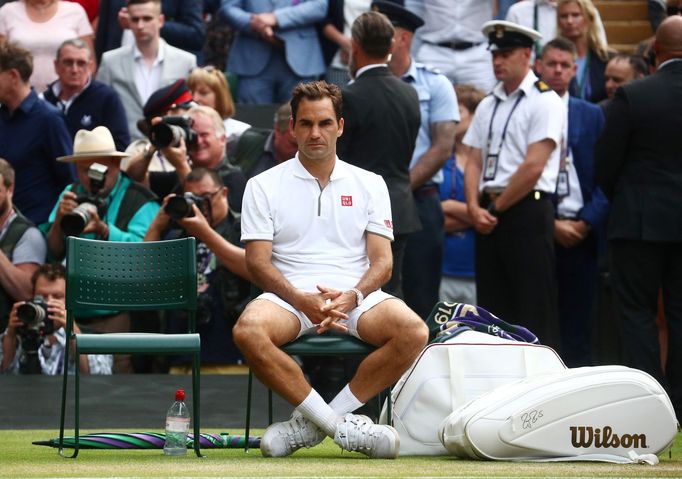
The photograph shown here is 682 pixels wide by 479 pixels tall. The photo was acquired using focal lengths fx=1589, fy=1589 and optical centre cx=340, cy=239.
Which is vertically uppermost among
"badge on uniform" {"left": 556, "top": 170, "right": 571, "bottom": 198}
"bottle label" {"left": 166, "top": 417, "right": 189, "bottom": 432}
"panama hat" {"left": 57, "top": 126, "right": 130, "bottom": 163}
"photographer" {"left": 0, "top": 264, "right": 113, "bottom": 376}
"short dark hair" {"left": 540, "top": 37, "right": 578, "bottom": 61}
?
"short dark hair" {"left": 540, "top": 37, "right": 578, "bottom": 61}

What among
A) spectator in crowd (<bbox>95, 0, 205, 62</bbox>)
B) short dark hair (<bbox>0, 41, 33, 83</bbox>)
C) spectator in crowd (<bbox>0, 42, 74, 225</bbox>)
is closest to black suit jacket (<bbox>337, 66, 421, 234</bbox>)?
spectator in crowd (<bbox>0, 42, 74, 225</bbox>)

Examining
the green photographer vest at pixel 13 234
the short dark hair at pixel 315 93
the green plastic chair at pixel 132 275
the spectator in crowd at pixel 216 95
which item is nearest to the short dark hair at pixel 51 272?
the green photographer vest at pixel 13 234

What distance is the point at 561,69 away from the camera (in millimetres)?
11148

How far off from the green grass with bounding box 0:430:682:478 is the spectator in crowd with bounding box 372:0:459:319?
299cm

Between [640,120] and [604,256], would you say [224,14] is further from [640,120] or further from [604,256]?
[640,120]

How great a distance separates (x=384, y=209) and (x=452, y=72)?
210 inches

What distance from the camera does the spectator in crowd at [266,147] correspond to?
10852mm

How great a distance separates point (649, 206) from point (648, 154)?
332 millimetres

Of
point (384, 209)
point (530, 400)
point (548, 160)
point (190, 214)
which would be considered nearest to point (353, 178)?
point (384, 209)

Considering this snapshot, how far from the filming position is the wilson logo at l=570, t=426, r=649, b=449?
22.2ft

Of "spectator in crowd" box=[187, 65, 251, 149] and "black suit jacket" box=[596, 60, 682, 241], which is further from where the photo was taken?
"spectator in crowd" box=[187, 65, 251, 149]

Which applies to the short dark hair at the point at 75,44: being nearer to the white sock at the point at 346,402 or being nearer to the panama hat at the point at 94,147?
the panama hat at the point at 94,147

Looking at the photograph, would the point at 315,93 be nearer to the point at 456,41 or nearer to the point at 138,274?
the point at 138,274

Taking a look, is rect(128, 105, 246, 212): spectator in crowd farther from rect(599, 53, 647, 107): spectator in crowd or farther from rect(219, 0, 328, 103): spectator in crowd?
rect(599, 53, 647, 107): spectator in crowd
